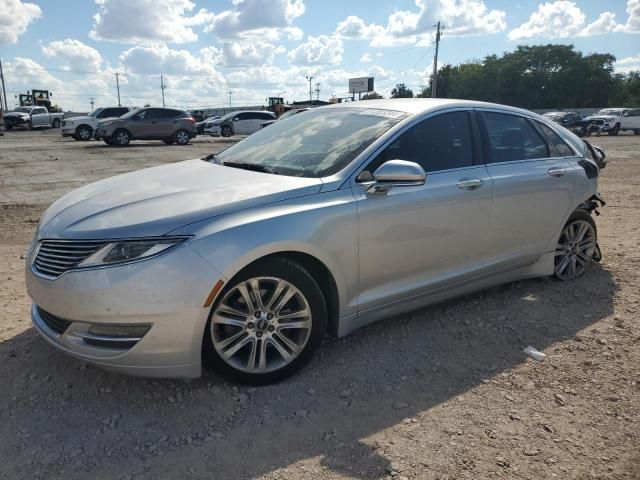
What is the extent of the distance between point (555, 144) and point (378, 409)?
121 inches

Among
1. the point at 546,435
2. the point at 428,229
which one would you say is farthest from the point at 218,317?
the point at 546,435

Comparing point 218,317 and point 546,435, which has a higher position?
point 218,317

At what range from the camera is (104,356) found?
8.80 feet

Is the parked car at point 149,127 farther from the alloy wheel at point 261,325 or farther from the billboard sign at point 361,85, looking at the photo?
the billboard sign at point 361,85

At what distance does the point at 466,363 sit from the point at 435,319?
0.66 meters

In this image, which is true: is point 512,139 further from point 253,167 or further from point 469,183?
point 253,167

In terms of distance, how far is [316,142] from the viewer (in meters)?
3.75

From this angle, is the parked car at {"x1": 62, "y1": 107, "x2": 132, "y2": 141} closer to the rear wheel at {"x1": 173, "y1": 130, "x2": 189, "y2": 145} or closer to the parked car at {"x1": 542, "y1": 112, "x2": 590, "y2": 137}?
the rear wheel at {"x1": 173, "y1": 130, "x2": 189, "y2": 145}

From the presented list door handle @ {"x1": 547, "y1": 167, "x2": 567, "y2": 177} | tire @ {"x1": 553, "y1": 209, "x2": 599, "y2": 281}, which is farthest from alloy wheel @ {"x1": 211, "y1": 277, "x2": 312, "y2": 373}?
tire @ {"x1": 553, "y1": 209, "x2": 599, "y2": 281}

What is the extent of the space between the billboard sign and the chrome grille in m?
65.4

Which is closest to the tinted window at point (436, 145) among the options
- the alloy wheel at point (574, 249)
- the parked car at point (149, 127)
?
the alloy wheel at point (574, 249)

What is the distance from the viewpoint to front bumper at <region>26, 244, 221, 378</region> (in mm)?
2590

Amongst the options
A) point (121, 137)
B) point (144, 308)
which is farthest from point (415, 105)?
point (121, 137)

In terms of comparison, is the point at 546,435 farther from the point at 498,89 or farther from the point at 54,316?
the point at 498,89
